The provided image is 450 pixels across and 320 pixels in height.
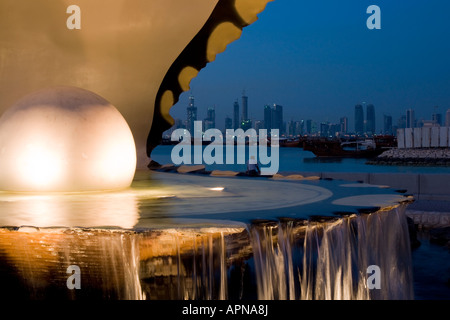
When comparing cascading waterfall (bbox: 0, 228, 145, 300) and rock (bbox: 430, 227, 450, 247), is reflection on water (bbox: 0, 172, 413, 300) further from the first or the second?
rock (bbox: 430, 227, 450, 247)

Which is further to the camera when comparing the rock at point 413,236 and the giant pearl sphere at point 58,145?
the rock at point 413,236

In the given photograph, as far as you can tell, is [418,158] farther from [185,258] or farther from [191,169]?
[185,258]

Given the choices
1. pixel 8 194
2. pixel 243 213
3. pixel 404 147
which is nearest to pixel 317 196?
pixel 243 213

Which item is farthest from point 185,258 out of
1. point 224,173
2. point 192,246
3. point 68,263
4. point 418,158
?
point 418,158

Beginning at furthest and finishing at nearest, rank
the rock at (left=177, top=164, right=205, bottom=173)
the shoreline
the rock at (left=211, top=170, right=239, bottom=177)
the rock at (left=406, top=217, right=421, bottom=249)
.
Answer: the shoreline, the rock at (left=406, top=217, right=421, bottom=249), the rock at (left=177, top=164, right=205, bottom=173), the rock at (left=211, top=170, right=239, bottom=177)

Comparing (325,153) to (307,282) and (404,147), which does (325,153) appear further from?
(307,282)

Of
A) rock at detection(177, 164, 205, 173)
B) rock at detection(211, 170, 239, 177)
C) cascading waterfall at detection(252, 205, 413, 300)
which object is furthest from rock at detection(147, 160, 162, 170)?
cascading waterfall at detection(252, 205, 413, 300)

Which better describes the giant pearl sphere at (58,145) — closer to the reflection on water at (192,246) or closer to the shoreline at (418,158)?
the reflection on water at (192,246)

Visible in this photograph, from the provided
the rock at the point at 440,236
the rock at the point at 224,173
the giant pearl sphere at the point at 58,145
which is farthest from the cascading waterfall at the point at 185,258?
the rock at the point at 440,236

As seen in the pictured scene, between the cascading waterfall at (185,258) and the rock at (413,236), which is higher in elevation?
the cascading waterfall at (185,258)

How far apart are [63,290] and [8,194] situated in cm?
247

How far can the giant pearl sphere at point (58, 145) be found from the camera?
6.61m

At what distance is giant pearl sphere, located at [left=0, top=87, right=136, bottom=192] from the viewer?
661cm

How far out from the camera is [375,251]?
238 inches
